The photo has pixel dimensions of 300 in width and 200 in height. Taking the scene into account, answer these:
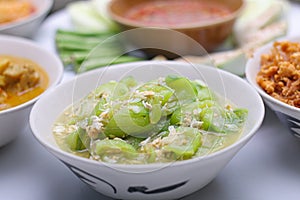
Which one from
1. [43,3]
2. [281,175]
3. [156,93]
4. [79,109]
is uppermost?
[156,93]

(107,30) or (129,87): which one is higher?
(129,87)

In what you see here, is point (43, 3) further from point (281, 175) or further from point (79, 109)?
point (281, 175)

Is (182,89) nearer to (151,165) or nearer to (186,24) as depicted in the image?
(151,165)

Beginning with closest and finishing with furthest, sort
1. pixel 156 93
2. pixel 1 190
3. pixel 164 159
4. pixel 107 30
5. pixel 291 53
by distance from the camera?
pixel 164 159 < pixel 156 93 < pixel 1 190 < pixel 291 53 < pixel 107 30

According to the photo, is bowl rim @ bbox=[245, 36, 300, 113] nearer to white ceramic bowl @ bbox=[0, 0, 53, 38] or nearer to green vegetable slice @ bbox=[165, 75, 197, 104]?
green vegetable slice @ bbox=[165, 75, 197, 104]

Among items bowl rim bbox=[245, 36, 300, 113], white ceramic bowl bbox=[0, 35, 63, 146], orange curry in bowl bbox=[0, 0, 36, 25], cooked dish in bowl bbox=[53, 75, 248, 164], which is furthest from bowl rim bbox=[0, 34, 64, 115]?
bowl rim bbox=[245, 36, 300, 113]

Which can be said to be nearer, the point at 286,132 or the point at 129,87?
the point at 129,87

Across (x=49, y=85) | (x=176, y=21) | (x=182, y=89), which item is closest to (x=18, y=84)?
(x=49, y=85)

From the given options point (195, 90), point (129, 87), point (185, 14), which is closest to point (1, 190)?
point (129, 87)
